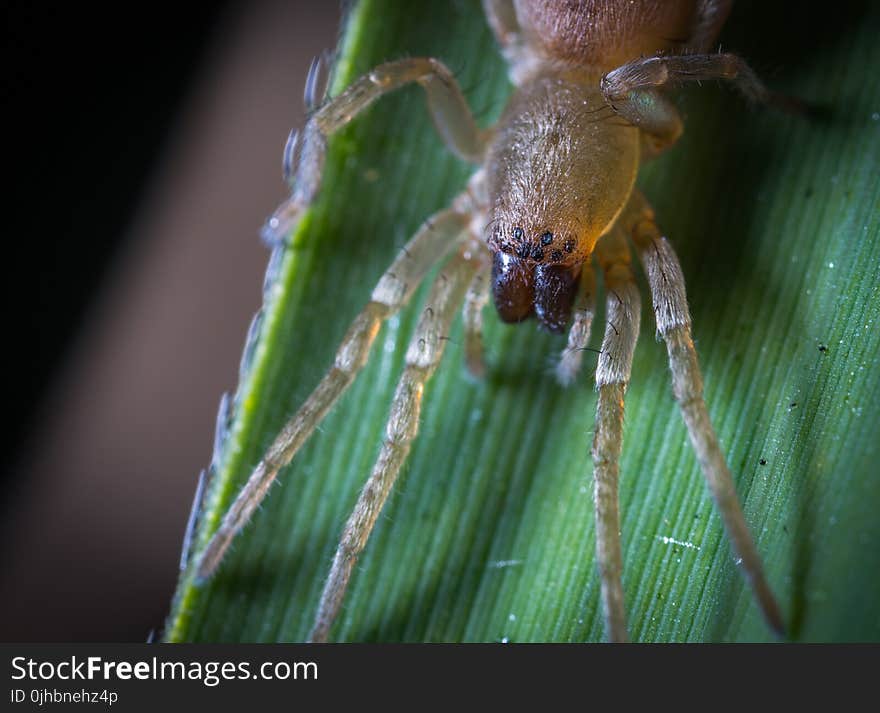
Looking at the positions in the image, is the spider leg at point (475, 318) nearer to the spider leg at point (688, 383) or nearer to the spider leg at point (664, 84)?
the spider leg at point (688, 383)

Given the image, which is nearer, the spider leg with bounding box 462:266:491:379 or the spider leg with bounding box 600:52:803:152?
the spider leg with bounding box 600:52:803:152

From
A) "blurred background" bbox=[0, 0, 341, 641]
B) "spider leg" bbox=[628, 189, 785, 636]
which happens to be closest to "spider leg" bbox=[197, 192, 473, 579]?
"spider leg" bbox=[628, 189, 785, 636]

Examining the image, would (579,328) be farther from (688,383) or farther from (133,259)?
(133,259)

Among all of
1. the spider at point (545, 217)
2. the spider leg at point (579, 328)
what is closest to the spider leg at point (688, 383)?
the spider at point (545, 217)

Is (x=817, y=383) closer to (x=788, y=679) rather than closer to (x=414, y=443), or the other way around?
(x=788, y=679)

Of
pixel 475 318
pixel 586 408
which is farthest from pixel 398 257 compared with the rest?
pixel 586 408

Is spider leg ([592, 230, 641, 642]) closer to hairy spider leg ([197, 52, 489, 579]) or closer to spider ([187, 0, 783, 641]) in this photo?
spider ([187, 0, 783, 641])

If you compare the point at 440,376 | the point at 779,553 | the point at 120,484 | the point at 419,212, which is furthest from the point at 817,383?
the point at 120,484
